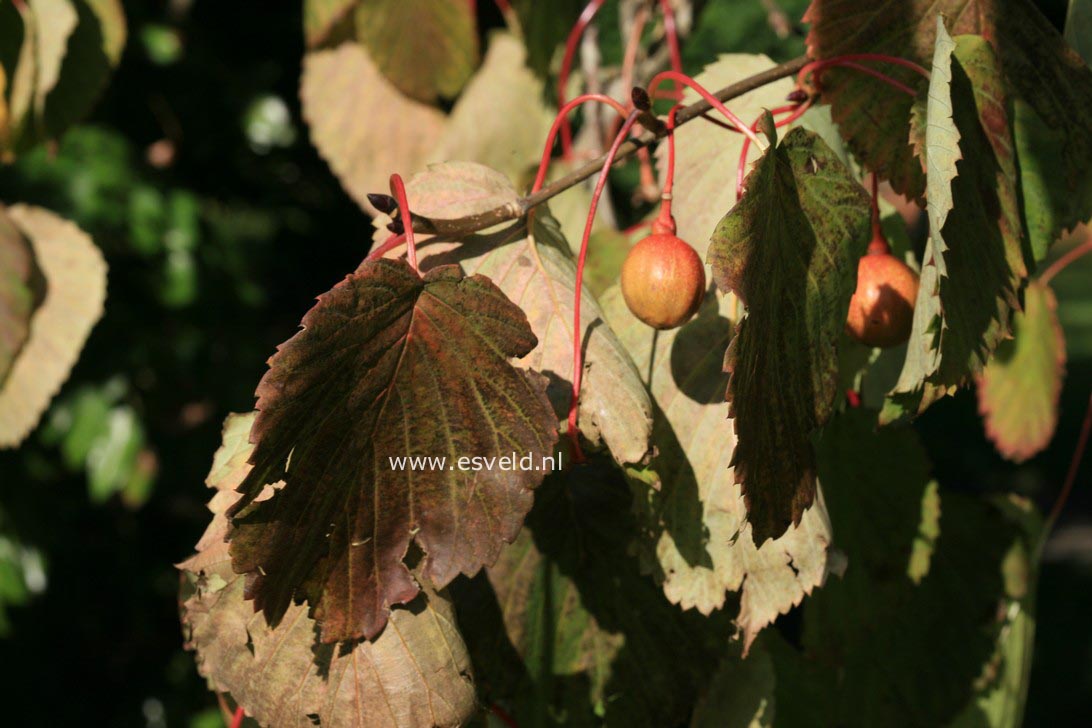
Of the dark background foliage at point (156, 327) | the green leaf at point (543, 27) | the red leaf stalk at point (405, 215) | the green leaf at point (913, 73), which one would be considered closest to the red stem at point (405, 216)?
the red leaf stalk at point (405, 215)

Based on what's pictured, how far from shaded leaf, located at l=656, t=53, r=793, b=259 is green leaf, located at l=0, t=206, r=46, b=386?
29.2 inches

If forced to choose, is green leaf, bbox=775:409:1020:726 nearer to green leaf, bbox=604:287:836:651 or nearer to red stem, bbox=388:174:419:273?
green leaf, bbox=604:287:836:651

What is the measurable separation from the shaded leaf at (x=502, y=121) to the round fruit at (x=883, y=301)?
68 centimetres

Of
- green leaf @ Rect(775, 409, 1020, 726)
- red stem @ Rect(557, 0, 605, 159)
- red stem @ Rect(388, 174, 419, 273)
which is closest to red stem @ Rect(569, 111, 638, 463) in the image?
red stem @ Rect(388, 174, 419, 273)

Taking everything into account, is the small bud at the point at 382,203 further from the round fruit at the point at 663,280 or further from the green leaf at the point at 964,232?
the green leaf at the point at 964,232

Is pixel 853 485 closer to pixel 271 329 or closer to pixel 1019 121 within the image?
pixel 1019 121

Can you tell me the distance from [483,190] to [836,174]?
271 mm

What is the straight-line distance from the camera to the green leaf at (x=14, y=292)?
120cm

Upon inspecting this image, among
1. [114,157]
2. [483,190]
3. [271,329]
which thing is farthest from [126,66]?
[483,190]

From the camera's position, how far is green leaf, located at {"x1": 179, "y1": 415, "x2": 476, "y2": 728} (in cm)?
76

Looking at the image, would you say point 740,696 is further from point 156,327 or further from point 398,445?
point 156,327

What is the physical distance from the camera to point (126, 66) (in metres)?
1.91

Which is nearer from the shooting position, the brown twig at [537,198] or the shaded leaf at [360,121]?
the brown twig at [537,198]

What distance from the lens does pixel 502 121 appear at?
58.6 inches
